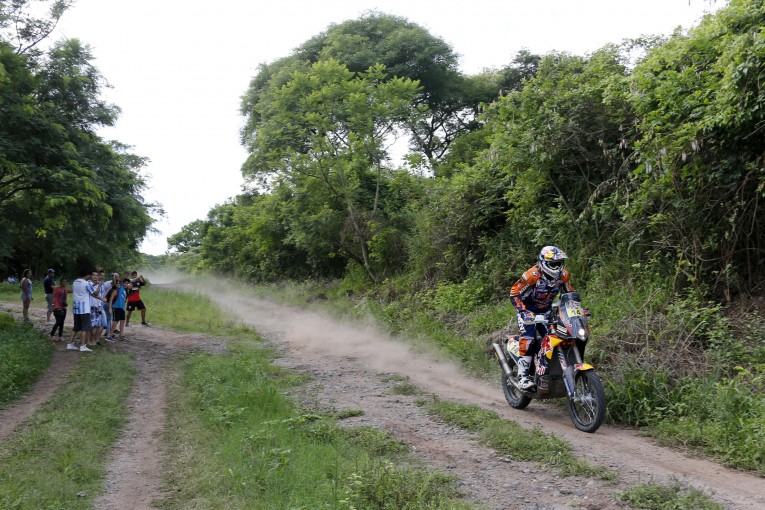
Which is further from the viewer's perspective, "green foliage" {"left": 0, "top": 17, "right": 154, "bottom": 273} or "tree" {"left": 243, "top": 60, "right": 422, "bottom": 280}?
"tree" {"left": 243, "top": 60, "right": 422, "bottom": 280}

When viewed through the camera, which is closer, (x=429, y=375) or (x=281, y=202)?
(x=429, y=375)

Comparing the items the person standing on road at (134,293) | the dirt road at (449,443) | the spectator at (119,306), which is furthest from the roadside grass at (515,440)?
the person standing on road at (134,293)

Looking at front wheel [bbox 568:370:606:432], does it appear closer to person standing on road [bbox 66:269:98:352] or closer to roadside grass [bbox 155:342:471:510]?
roadside grass [bbox 155:342:471:510]

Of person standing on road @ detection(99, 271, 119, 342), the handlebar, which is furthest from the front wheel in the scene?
person standing on road @ detection(99, 271, 119, 342)

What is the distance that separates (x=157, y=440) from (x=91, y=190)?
8.38 m

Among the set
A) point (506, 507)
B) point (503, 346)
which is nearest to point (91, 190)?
point (503, 346)

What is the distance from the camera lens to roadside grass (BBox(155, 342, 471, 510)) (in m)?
5.16

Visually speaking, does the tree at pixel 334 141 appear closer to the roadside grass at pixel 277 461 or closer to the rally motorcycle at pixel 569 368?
the roadside grass at pixel 277 461

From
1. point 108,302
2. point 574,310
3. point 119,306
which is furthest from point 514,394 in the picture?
point 119,306

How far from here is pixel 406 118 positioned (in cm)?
2211

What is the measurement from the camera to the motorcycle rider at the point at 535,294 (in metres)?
7.86

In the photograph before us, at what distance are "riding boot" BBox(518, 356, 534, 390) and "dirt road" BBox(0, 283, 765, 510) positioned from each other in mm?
423

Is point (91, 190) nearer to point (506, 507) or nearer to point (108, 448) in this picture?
point (108, 448)

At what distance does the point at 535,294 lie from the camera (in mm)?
8117
